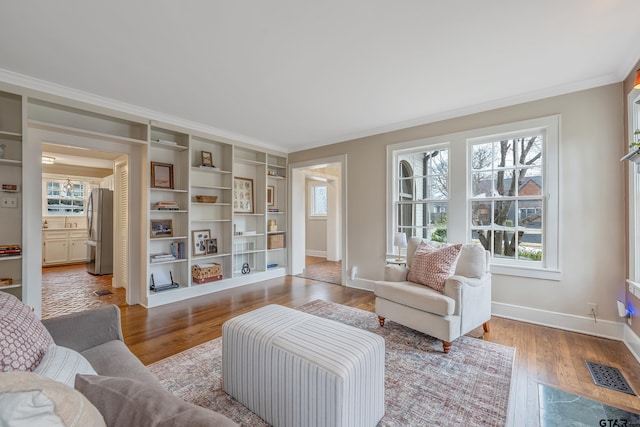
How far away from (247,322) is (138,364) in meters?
0.60

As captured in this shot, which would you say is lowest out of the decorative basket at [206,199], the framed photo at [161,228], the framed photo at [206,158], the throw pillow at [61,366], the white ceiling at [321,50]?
the throw pillow at [61,366]

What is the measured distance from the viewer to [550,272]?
9.68 feet

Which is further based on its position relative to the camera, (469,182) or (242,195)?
(242,195)

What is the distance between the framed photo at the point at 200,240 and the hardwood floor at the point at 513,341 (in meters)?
0.74

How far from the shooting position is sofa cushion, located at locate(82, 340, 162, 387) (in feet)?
4.19

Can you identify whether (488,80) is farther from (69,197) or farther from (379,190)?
(69,197)

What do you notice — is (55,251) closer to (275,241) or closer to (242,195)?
(242,195)

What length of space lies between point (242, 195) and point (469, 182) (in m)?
3.64

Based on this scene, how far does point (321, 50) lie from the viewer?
89.2 inches

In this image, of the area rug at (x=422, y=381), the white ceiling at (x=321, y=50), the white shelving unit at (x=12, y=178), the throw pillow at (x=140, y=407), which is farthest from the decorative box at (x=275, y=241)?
the throw pillow at (x=140, y=407)

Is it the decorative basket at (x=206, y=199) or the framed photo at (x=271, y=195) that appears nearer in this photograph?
the decorative basket at (x=206, y=199)

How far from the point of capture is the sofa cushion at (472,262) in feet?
9.11

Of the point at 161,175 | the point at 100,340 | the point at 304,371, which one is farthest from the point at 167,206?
the point at 304,371

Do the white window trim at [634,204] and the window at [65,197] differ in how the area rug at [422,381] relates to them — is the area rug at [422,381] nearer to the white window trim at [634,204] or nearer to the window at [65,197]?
the white window trim at [634,204]
